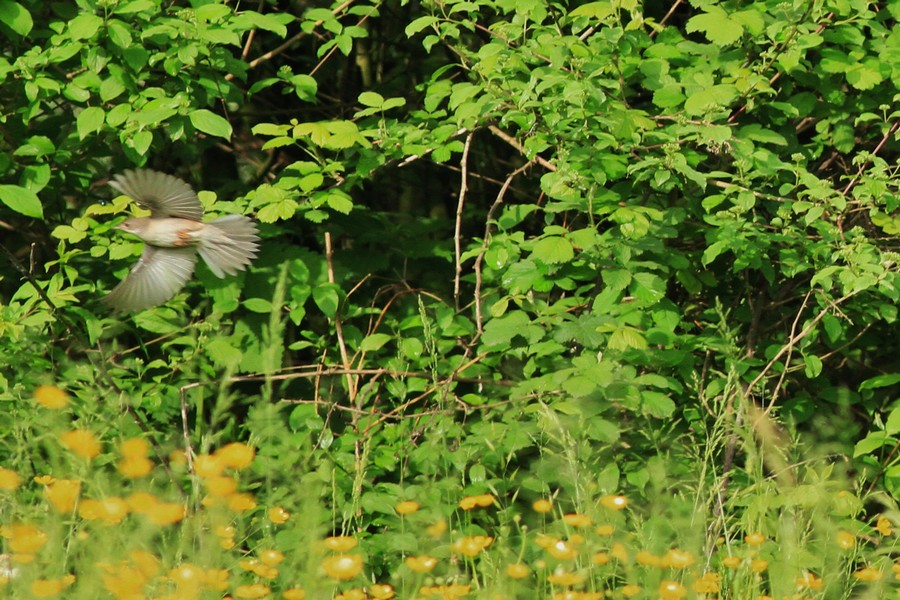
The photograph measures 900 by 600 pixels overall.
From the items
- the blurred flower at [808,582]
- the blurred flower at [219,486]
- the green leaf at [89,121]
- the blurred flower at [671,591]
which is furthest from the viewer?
the green leaf at [89,121]

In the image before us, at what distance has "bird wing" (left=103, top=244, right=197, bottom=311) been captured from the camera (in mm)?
3525

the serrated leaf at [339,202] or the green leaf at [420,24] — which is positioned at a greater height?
the green leaf at [420,24]

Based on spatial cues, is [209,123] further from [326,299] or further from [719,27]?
[719,27]

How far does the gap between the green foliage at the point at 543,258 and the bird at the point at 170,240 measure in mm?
71

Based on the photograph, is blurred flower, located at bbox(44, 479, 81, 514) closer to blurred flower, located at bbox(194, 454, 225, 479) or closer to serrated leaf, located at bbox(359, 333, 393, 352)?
blurred flower, located at bbox(194, 454, 225, 479)

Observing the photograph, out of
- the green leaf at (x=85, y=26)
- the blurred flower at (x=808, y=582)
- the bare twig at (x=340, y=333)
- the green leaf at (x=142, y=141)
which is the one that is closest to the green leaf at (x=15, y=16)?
the green leaf at (x=85, y=26)

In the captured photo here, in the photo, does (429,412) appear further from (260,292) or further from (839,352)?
(839,352)

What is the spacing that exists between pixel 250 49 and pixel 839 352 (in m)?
2.43

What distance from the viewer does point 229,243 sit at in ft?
11.6

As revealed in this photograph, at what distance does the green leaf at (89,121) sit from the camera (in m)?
3.41

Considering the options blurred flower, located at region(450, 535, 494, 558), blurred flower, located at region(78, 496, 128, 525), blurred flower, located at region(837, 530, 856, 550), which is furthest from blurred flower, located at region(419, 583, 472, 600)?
blurred flower, located at region(837, 530, 856, 550)

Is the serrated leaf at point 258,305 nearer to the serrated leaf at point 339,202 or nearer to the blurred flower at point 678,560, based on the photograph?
the serrated leaf at point 339,202

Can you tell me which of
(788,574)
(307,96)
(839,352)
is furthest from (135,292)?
(839,352)

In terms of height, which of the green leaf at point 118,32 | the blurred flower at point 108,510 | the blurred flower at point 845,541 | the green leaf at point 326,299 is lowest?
the green leaf at point 326,299
